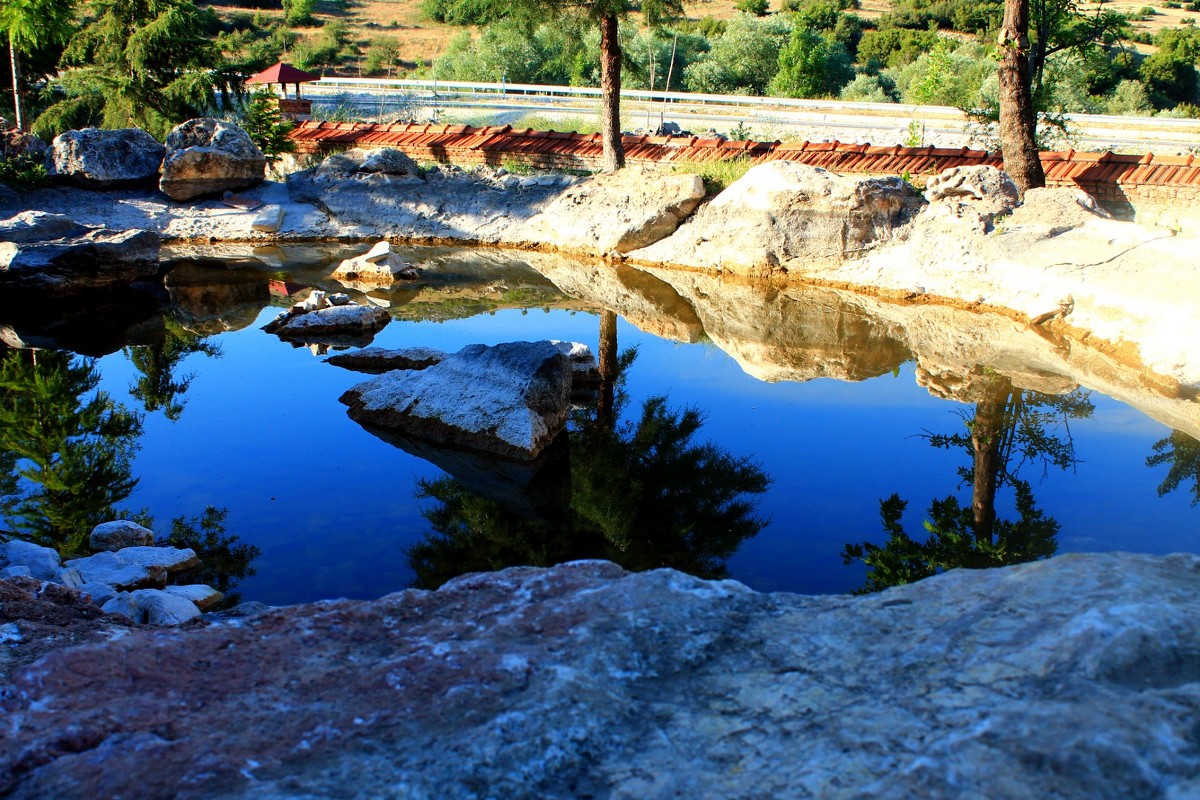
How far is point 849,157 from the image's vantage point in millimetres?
17125

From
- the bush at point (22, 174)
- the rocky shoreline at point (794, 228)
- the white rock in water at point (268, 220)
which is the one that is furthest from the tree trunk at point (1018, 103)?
the bush at point (22, 174)

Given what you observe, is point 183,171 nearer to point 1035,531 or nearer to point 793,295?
point 793,295

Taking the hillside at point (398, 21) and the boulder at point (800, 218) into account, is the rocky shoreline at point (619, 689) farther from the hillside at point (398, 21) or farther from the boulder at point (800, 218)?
the hillside at point (398, 21)

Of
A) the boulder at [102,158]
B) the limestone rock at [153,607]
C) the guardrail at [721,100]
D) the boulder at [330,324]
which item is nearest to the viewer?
the limestone rock at [153,607]

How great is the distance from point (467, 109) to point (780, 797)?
27.8 metres

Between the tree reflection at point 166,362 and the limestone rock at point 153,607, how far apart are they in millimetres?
4179

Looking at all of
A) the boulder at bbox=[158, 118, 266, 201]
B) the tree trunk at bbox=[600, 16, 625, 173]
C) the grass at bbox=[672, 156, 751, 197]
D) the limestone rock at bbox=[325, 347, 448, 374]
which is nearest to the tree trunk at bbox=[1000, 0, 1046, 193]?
the grass at bbox=[672, 156, 751, 197]

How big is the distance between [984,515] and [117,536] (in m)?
6.09

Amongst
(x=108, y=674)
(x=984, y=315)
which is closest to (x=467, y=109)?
(x=984, y=315)

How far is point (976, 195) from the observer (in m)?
13.9

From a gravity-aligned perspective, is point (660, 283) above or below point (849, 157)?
below

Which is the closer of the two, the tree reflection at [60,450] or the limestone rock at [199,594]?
the limestone rock at [199,594]

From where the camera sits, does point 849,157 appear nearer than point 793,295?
No

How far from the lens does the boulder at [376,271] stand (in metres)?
15.7
